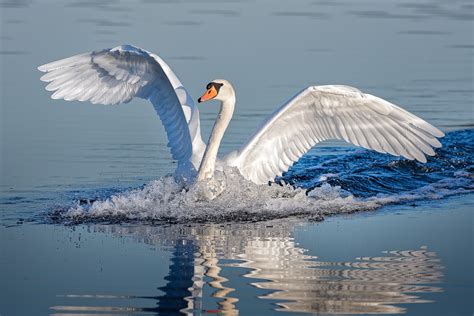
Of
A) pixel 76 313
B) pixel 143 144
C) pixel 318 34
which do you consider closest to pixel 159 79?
pixel 143 144

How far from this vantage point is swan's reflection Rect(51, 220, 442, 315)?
7.15 metres

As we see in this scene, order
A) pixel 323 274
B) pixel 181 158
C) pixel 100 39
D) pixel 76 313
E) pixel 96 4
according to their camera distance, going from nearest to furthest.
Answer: pixel 76 313
pixel 323 274
pixel 181 158
pixel 100 39
pixel 96 4

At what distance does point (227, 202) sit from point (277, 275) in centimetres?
289

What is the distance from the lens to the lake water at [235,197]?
7535 mm

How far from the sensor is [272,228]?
9.88 m

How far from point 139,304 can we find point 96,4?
707 inches

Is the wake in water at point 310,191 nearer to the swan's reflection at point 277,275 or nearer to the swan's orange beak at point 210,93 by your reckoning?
the swan's reflection at point 277,275

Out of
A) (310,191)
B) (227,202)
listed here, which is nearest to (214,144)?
(227,202)

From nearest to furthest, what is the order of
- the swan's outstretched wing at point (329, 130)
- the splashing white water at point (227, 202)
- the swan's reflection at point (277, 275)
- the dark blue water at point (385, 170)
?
the swan's reflection at point (277, 275), the splashing white water at point (227, 202), the swan's outstretched wing at point (329, 130), the dark blue water at point (385, 170)

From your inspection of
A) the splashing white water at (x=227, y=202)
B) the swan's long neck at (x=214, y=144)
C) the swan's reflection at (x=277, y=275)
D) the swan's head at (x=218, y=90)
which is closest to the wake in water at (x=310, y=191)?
the splashing white water at (x=227, y=202)

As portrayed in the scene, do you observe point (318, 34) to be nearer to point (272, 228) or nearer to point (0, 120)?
point (0, 120)

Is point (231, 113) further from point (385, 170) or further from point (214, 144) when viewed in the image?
point (385, 170)

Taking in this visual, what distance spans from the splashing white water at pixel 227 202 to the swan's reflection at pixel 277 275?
0.59 m

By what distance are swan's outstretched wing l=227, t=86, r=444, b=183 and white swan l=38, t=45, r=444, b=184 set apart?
0.01m
